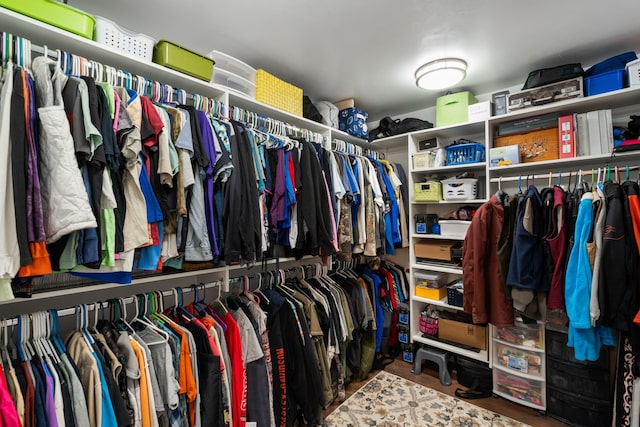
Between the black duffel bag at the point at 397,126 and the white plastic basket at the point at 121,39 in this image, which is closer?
the white plastic basket at the point at 121,39


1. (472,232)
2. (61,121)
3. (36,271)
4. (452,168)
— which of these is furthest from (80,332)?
(452,168)

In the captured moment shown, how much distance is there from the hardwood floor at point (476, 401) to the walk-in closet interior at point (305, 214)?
0.06 ft

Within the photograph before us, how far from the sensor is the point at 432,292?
270 centimetres

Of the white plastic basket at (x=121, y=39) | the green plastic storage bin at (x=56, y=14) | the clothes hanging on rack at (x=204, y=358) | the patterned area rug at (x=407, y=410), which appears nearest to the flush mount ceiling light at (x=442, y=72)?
the clothes hanging on rack at (x=204, y=358)

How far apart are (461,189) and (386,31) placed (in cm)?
138

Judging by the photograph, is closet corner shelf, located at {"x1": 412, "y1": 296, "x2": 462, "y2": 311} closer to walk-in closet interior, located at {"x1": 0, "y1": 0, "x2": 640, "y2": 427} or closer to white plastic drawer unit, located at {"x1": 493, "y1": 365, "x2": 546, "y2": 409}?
walk-in closet interior, located at {"x1": 0, "y1": 0, "x2": 640, "y2": 427}

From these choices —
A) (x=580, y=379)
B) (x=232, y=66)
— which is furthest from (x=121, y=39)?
(x=580, y=379)

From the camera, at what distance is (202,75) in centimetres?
174

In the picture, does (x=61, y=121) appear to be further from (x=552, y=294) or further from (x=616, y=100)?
(x=616, y=100)

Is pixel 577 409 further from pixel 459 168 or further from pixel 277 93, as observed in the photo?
pixel 277 93

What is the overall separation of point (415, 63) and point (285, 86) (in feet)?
3.14

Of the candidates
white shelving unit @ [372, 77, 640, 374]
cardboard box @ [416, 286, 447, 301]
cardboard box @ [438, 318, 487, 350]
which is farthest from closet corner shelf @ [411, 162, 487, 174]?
cardboard box @ [438, 318, 487, 350]

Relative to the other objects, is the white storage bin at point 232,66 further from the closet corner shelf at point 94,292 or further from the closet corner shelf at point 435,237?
the closet corner shelf at point 435,237

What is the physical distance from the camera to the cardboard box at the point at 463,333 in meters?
2.46
